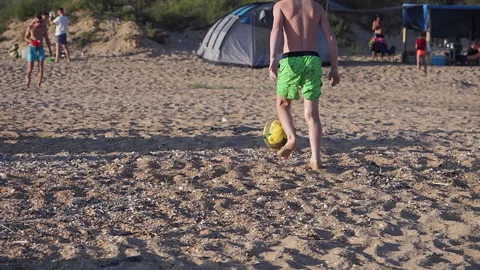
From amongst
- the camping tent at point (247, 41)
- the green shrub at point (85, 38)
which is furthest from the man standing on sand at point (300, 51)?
the green shrub at point (85, 38)

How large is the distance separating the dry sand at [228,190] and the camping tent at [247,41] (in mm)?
9130

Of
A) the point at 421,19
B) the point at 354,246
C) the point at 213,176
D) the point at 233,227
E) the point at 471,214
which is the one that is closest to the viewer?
the point at 354,246

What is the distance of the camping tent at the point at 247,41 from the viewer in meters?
21.4

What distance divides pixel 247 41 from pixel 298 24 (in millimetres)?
15165

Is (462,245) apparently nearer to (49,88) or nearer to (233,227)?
(233,227)

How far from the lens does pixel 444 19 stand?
922 inches

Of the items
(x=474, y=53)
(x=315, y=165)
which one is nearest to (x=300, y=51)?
(x=315, y=165)

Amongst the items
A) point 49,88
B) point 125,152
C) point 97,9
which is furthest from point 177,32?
point 125,152

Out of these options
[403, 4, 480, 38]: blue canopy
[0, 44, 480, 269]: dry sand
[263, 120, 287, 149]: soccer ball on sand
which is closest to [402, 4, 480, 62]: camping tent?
[403, 4, 480, 38]: blue canopy

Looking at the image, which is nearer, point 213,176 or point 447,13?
point 213,176

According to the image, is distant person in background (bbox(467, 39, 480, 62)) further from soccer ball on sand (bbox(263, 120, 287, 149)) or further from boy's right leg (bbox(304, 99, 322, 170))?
boy's right leg (bbox(304, 99, 322, 170))

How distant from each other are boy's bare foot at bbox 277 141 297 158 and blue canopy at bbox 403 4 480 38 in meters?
16.8

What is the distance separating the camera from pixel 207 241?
475cm

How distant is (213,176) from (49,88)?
9588mm
